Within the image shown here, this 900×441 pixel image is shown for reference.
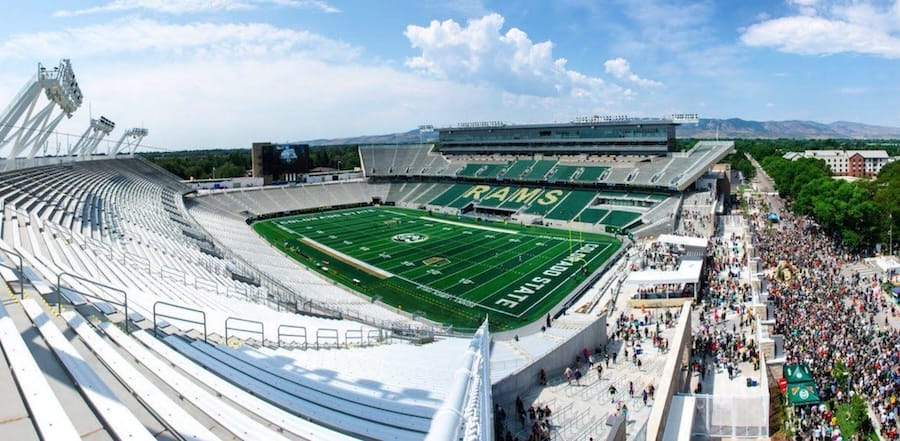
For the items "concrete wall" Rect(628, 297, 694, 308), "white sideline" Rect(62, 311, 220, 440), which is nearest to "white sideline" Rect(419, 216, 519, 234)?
"concrete wall" Rect(628, 297, 694, 308)

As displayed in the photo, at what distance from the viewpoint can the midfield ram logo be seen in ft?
132

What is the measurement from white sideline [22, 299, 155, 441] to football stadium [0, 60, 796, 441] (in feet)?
0.07

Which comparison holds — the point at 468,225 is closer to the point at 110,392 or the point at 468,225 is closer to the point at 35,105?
the point at 35,105

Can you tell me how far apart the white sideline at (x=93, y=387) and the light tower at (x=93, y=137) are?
47.7 metres

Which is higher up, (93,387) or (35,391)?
(35,391)

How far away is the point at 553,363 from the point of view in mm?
14273

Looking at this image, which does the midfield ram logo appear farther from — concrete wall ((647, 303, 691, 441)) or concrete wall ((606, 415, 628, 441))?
concrete wall ((606, 415, 628, 441))

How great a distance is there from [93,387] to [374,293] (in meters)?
23.5

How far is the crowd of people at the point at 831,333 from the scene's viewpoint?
14156 millimetres

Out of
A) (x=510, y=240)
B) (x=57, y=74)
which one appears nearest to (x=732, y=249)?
(x=510, y=240)

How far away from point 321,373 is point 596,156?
172 ft

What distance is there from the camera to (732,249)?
30.9 metres

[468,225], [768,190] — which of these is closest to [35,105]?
[468,225]

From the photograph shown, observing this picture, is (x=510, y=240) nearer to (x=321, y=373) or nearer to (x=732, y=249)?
(x=732, y=249)
